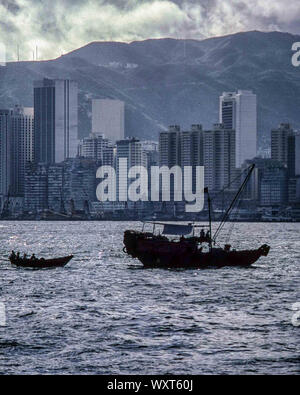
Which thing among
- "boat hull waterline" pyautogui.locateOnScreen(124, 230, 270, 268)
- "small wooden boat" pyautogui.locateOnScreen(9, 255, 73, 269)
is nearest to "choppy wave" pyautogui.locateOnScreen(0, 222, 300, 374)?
"boat hull waterline" pyautogui.locateOnScreen(124, 230, 270, 268)

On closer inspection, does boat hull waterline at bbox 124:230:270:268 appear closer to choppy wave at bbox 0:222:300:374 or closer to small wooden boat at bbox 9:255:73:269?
choppy wave at bbox 0:222:300:374

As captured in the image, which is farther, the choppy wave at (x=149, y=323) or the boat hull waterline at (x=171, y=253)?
the boat hull waterline at (x=171, y=253)

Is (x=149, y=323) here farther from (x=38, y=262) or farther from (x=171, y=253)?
(x=38, y=262)

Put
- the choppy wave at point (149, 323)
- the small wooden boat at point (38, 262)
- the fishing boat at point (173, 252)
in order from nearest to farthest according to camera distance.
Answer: the choppy wave at point (149, 323), the fishing boat at point (173, 252), the small wooden boat at point (38, 262)

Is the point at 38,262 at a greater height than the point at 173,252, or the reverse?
the point at 173,252

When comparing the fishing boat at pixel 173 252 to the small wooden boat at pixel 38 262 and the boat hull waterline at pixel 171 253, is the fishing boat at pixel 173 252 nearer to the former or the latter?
the boat hull waterline at pixel 171 253

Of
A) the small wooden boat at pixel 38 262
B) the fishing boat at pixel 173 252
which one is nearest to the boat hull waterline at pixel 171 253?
the fishing boat at pixel 173 252

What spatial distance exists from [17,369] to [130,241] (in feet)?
218

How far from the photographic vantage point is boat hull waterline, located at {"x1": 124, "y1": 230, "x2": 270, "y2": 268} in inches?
4518

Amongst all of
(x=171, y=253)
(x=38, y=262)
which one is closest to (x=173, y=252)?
(x=171, y=253)

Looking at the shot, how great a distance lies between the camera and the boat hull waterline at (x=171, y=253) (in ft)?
376

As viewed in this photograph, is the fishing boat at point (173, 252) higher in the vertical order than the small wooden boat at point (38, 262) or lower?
higher

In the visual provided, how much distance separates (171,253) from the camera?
116m
